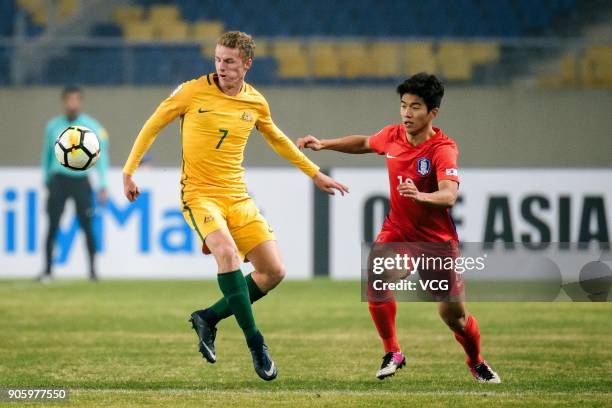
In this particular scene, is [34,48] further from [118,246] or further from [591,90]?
[591,90]

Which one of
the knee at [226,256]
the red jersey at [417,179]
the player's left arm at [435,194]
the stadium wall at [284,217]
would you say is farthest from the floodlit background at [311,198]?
the player's left arm at [435,194]

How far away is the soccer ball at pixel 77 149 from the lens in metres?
7.70

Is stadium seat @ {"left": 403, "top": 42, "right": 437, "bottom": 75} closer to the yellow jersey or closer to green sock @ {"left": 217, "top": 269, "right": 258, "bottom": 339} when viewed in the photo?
the yellow jersey

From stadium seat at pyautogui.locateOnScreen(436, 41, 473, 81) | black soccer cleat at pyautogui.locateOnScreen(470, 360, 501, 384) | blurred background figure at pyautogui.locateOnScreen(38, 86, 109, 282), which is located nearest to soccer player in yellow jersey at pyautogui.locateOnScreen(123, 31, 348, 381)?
black soccer cleat at pyautogui.locateOnScreen(470, 360, 501, 384)

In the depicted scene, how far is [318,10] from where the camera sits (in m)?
18.2

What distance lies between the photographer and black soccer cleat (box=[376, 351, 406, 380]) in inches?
268

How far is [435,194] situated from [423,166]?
1.19ft

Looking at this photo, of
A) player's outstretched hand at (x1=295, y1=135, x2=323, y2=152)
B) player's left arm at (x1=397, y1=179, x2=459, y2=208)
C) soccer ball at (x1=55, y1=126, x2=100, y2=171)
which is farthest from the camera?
soccer ball at (x1=55, y1=126, x2=100, y2=171)

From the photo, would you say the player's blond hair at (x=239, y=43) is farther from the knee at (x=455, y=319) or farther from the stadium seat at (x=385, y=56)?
the stadium seat at (x=385, y=56)

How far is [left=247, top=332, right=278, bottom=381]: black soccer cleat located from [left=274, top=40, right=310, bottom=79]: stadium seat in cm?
1043

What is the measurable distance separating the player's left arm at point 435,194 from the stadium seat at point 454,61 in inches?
408

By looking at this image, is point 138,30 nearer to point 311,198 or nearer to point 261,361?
point 311,198

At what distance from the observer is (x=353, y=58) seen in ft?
55.6

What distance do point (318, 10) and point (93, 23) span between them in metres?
3.29
